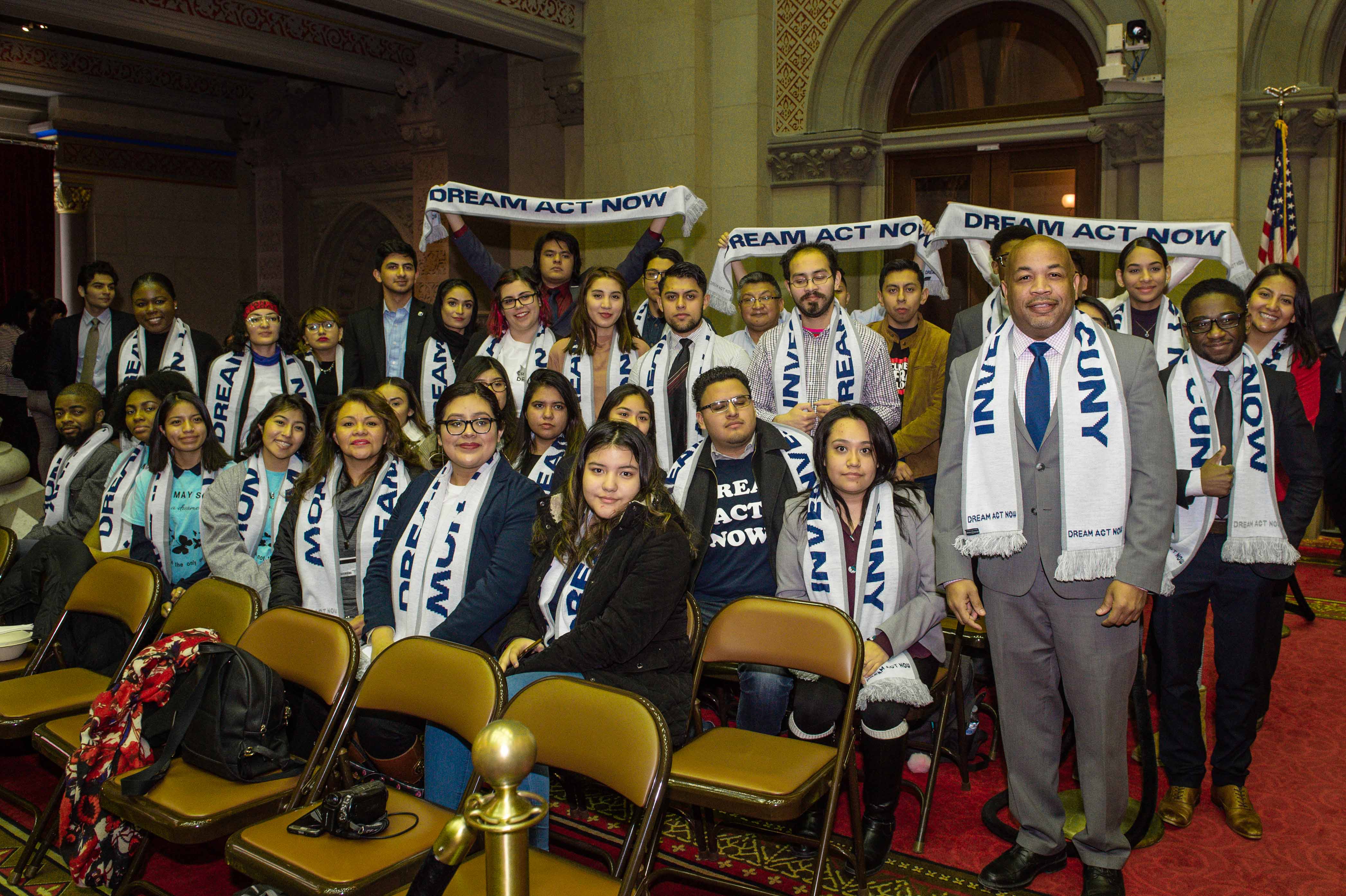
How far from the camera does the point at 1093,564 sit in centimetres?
245

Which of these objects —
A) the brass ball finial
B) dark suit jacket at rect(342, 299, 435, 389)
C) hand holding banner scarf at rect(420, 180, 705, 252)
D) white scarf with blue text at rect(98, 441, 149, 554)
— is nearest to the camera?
the brass ball finial

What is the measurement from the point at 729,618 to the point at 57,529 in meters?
3.27

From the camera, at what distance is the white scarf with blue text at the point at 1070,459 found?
96.7 inches

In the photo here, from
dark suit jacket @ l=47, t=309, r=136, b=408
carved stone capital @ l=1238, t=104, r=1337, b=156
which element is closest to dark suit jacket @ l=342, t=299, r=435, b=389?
dark suit jacket @ l=47, t=309, r=136, b=408

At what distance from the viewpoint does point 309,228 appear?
11109 millimetres

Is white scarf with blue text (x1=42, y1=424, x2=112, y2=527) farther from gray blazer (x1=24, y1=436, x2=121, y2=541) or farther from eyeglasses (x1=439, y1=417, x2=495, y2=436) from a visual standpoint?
eyeglasses (x1=439, y1=417, x2=495, y2=436)

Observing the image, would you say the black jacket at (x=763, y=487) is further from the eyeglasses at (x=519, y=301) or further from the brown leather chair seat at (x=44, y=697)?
the brown leather chair seat at (x=44, y=697)

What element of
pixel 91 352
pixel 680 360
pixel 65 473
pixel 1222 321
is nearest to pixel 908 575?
pixel 1222 321

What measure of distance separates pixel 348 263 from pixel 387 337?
6512mm

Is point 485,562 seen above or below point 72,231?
below

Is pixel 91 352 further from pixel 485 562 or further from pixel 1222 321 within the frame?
pixel 1222 321

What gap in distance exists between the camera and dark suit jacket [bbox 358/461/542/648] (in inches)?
121

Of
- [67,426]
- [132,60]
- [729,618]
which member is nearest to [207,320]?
[132,60]

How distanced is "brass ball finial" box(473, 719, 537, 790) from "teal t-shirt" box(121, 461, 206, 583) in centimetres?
340
